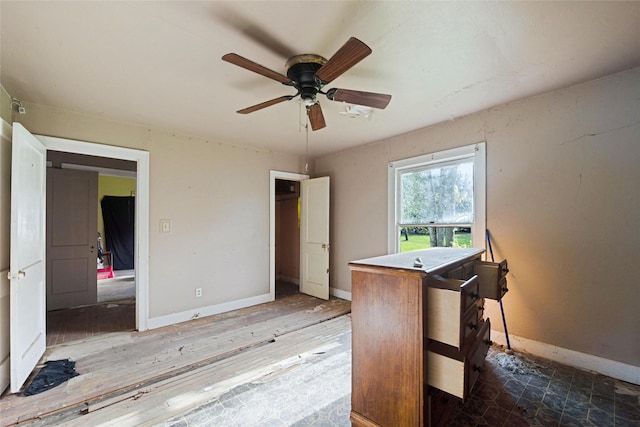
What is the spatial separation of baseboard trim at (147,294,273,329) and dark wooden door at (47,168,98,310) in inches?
67.7

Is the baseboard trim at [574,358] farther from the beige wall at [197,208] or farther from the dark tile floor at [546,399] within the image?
the beige wall at [197,208]

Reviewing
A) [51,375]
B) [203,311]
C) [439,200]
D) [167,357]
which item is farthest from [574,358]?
[51,375]

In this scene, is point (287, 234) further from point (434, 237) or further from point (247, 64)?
point (247, 64)

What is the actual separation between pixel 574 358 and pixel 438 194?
188 centimetres

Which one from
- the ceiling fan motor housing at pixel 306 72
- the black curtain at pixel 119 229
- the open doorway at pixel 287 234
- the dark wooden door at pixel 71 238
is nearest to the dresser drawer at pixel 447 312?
the ceiling fan motor housing at pixel 306 72

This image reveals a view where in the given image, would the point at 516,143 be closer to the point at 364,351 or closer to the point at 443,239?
the point at 443,239

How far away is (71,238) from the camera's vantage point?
13.2ft

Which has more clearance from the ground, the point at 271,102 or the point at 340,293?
the point at 271,102

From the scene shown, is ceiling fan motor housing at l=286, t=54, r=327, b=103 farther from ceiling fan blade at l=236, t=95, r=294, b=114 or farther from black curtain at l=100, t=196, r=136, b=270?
black curtain at l=100, t=196, r=136, b=270

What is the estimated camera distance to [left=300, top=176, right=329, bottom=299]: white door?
14.3ft

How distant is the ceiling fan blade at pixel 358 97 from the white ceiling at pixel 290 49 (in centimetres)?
25

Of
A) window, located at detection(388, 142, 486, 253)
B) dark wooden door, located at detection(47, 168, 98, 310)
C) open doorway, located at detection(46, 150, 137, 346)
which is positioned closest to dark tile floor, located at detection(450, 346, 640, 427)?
window, located at detection(388, 142, 486, 253)

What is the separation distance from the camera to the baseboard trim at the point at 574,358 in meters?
2.10

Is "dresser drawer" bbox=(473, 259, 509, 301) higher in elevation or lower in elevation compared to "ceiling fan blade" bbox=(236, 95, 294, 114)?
lower
